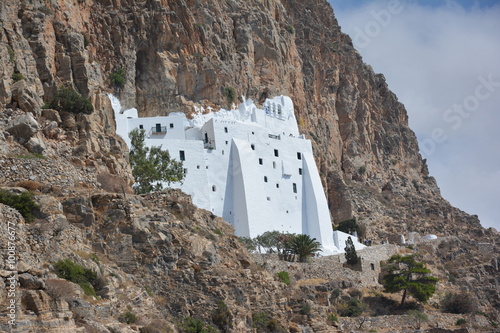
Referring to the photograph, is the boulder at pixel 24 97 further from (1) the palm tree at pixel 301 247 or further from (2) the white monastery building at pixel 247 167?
(1) the palm tree at pixel 301 247

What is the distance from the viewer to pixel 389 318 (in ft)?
129

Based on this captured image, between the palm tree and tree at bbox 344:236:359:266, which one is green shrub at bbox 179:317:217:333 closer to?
the palm tree

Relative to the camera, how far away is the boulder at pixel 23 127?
31125 mm

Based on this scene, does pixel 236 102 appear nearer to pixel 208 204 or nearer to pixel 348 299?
pixel 208 204

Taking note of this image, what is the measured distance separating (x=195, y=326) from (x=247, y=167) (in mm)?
27437

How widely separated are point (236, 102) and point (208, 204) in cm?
1073

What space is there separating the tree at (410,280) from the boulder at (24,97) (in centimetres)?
2370

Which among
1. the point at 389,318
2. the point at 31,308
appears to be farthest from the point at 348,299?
the point at 31,308

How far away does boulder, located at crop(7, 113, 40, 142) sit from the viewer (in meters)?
31.1

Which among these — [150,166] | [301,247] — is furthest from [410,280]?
[150,166]

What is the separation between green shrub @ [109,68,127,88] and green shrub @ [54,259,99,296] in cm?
3131

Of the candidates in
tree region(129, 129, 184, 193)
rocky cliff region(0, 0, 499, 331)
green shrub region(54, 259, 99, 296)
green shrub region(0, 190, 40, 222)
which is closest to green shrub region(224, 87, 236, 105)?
rocky cliff region(0, 0, 499, 331)

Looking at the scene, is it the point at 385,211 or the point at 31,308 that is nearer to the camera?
the point at 31,308

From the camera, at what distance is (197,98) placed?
54.6 metres
